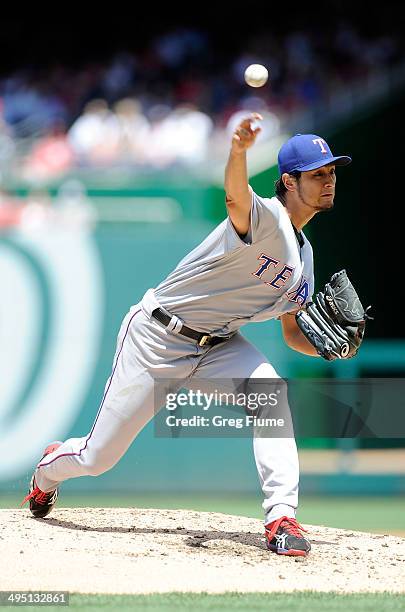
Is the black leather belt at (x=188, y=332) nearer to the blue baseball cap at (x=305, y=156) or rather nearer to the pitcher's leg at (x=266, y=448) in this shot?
the pitcher's leg at (x=266, y=448)

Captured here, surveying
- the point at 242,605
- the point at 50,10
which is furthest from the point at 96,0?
the point at 242,605

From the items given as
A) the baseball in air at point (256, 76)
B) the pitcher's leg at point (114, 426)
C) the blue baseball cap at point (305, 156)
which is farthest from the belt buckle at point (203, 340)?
the baseball in air at point (256, 76)

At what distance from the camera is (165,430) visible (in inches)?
279

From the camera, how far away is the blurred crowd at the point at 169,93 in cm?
1062

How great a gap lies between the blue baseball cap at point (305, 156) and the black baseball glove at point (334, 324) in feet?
1.93

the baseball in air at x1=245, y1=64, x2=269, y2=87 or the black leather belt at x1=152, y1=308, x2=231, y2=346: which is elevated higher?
the baseball in air at x1=245, y1=64, x2=269, y2=87

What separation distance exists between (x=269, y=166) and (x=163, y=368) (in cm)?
347

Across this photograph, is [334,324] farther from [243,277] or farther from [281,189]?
[281,189]

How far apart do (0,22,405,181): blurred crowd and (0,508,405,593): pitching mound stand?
170 inches

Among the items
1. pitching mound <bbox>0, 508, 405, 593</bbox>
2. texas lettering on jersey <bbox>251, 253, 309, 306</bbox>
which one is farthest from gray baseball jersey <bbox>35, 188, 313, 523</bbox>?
pitching mound <bbox>0, 508, 405, 593</bbox>

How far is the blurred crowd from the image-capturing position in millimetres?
10625

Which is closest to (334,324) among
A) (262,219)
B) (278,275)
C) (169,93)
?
(278,275)

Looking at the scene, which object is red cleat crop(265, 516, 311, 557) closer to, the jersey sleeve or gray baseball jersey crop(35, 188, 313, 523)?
gray baseball jersey crop(35, 188, 313, 523)

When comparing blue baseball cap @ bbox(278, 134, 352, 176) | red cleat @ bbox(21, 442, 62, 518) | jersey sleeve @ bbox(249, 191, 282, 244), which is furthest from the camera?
red cleat @ bbox(21, 442, 62, 518)
